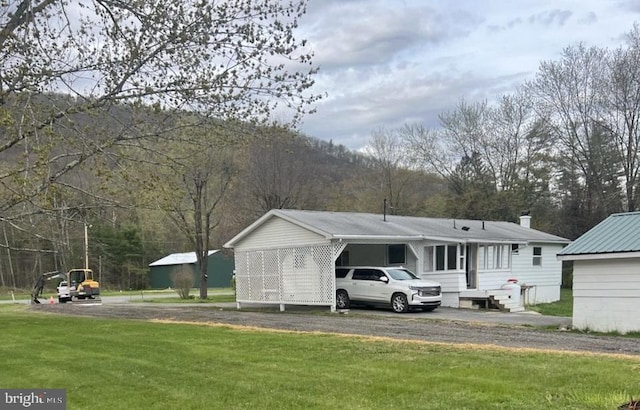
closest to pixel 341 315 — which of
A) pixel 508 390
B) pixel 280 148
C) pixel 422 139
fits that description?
pixel 508 390

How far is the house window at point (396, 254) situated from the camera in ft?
81.5

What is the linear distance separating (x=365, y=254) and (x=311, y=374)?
1902 cm

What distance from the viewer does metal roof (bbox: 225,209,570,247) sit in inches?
856

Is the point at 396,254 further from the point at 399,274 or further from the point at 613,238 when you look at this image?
the point at 613,238

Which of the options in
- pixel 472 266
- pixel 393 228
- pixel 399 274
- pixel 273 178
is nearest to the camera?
pixel 399 274

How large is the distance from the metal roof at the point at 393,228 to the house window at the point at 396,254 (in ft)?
2.96

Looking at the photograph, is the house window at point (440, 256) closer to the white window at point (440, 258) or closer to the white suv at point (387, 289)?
the white window at point (440, 258)

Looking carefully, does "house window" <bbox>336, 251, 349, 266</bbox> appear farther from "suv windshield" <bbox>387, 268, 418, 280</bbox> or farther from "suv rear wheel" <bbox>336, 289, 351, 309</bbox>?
"suv windshield" <bbox>387, 268, 418, 280</bbox>

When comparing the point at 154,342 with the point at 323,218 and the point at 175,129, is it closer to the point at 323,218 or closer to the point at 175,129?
the point at 175,129

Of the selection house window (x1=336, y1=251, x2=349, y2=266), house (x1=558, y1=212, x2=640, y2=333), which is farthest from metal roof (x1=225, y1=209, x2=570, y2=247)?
house (x1=558, y1=212, x2=640, y2=333)

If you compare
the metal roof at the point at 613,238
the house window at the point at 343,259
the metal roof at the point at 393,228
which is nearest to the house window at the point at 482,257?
the metal roof at the point at 393,228

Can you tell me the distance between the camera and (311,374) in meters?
7.78

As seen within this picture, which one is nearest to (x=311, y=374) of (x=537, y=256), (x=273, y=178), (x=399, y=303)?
(x=399, y=303)

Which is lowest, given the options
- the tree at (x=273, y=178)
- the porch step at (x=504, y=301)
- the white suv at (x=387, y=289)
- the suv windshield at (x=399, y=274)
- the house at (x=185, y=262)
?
the house at (x=185, y=262)
